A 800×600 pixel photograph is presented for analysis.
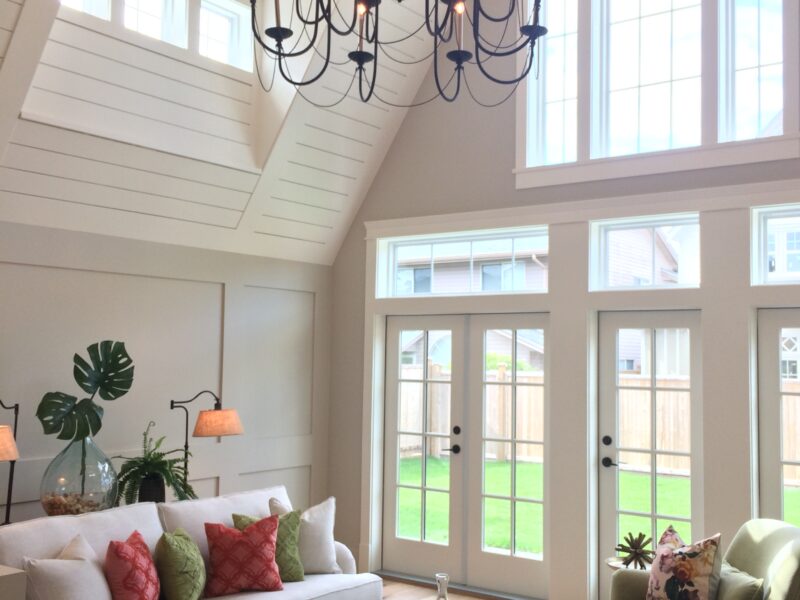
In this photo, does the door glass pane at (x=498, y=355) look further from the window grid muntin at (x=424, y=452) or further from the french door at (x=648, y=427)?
the french door at (x=648, y=427)

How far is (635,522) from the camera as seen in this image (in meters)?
5.25

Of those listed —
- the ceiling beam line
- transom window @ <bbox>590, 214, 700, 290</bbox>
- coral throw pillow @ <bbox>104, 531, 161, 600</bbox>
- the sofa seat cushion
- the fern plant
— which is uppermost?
the ceiling beam line

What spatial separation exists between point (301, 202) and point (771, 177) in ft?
9.85

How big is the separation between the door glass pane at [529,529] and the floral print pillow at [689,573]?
5.90 feet

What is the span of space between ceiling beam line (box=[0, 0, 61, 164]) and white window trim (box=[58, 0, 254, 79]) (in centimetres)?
19

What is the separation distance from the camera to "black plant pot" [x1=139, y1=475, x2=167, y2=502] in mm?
4848

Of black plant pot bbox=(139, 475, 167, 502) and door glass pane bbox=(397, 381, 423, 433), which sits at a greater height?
door glass pane bbox=(397, 381, 423, 433)

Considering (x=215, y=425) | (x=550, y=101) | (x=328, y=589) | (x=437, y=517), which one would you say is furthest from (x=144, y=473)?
(x=550, y=101)

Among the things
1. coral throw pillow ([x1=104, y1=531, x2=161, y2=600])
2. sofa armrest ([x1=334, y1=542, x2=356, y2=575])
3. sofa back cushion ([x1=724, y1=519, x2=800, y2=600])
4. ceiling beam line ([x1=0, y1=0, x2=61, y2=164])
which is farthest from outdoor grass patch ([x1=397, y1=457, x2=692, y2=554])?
ceiling beam line ([x1=0, y1=0, x2=61, y2=164])

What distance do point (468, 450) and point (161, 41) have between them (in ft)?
10.6

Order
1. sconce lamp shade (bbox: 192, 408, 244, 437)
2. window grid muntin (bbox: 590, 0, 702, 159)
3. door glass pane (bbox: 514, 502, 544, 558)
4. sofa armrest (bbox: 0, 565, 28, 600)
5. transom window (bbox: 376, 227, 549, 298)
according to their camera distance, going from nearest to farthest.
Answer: sofa armrest (bbox: 0, 565, 28, 600), sconce lamp shade (bbox: 192, 408, 244, 437), window grid muntin (bbox: 590, 0, 702, 159), door glass pane (bbox: 514, 502, 544, 558), transom window (bbox: 376, 227, 549, 298)

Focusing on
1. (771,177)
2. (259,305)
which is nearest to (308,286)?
(259,305)

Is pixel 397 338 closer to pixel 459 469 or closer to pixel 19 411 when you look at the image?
pixel 459 469

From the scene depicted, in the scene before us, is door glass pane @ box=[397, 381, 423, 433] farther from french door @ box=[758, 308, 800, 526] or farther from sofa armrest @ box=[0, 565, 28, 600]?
sofa armrest @ box=[0, 565, 28, 600]
